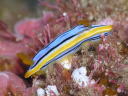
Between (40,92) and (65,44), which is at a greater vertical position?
(65,44)

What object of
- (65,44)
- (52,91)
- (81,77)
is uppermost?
(65,44)

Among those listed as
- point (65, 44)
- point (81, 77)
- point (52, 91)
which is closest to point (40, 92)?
point (52, 91)

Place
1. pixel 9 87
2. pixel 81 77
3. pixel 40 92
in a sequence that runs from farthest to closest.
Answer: pixel 9 87
pixel 40 92
pixel 81 77

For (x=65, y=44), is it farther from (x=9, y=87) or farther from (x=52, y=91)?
(x=9, y=87)

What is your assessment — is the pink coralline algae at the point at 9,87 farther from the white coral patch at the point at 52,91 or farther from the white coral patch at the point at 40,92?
the white coral patch at the point at 52,91

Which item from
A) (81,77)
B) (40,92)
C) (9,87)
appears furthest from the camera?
(9,87)

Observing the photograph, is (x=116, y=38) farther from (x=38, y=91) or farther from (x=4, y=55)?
(x=4, y=55)

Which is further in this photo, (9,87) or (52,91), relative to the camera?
(9,87)
